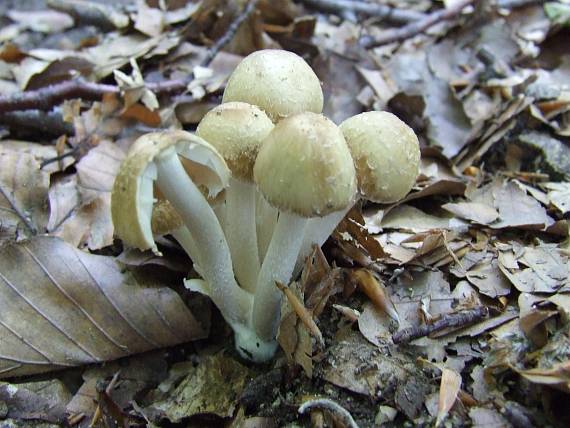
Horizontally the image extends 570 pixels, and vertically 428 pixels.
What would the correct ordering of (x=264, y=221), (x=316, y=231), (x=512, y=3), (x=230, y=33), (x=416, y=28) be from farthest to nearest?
(x=512, y=3), (x=416, y=28), (x=230, y=33), (x=264, y=221), (x=316, y=231)

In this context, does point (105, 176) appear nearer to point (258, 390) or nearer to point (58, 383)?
point (58, 383)

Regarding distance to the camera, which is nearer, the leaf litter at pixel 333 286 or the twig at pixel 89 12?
the leaf litter at pixel 333 286

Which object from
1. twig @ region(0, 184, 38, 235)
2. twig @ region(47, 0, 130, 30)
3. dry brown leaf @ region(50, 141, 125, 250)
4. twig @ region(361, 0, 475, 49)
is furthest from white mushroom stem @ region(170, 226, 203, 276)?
twig @ region(47, 0, 130, 30)

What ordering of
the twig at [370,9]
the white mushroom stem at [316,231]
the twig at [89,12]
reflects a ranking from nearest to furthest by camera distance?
1. the white mushroom stem at [316,231]
2. the twig at [89,12]
3. the twig at [370,9]

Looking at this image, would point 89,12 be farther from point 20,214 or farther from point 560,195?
point 560,195

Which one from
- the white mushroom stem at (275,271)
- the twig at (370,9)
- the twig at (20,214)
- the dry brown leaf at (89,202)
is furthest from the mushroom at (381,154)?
the twig at (370,9)

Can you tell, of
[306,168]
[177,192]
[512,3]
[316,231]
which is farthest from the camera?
[512,3]

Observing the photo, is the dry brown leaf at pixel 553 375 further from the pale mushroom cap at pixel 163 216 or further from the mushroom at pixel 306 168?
the pale mushroom cap at pixel 163 216

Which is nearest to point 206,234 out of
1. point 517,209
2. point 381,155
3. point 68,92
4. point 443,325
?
point 381,155
